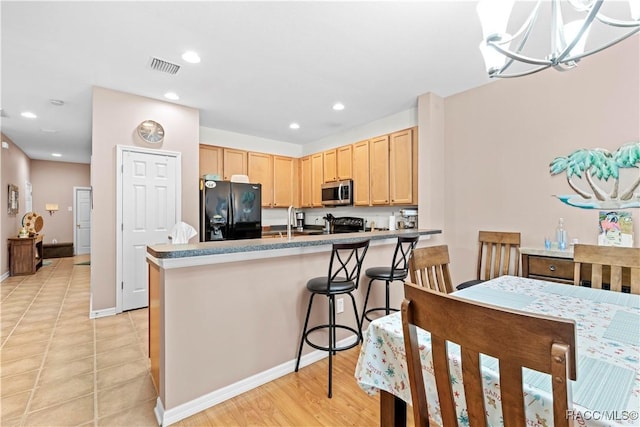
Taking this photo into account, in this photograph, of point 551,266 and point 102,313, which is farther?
point 102,313

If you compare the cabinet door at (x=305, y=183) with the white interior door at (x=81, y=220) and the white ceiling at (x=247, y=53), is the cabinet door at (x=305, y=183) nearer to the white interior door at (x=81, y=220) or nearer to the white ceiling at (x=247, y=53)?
the white ceiling at (x=247, y=53)

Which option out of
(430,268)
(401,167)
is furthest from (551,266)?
(401,167)

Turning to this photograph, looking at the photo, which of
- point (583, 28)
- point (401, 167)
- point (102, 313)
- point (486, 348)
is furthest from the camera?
point (401, 167)

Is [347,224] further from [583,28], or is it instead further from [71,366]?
[583,28]

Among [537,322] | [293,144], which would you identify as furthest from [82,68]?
[537,322]

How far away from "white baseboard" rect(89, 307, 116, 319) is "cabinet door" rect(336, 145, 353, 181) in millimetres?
3703

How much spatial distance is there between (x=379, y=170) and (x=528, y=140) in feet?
6.10

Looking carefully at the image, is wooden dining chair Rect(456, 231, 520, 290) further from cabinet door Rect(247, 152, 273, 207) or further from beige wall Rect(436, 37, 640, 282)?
cabinet door Rect(247, 152, 273, 207)

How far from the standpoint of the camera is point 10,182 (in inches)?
226

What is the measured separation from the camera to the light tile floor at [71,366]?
1.79 metres

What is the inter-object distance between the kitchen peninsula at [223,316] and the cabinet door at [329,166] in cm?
298

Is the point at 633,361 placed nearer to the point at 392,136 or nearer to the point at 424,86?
the point at 424,86

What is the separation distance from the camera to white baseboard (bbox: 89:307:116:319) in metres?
3.39

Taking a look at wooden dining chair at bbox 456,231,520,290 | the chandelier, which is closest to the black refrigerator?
wooden dining chair at bbox 456,231,520,290
